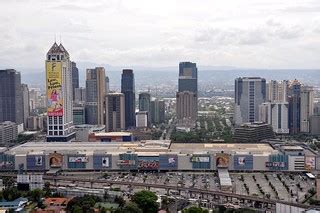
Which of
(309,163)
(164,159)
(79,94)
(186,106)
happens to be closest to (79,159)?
(164,159)

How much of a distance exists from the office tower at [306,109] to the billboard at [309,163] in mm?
12426

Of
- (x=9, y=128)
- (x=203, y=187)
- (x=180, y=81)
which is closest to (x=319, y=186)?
(x=203, y=187)

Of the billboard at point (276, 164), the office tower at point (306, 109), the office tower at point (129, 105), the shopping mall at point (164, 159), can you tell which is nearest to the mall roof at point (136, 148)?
the shopping mall at point (164, 159)

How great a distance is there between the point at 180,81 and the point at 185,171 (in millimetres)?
29461

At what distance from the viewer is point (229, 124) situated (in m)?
41.5

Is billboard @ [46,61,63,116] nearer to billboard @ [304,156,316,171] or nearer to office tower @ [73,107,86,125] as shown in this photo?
office tower @ [73,107,86,125]

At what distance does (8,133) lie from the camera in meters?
32.9

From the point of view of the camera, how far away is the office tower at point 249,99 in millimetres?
40031

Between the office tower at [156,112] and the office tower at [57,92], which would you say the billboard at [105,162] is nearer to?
the office tower at [57,92]

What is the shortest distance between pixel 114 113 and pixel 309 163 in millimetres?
15624

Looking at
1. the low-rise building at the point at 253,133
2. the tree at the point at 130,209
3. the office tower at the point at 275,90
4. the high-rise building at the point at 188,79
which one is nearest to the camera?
the tree at the point at 130,209

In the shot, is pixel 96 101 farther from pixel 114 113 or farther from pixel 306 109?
pixel 306 109

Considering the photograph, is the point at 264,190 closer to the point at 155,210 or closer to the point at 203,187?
the point at 203,187

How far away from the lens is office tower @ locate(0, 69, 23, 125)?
3869 cm
